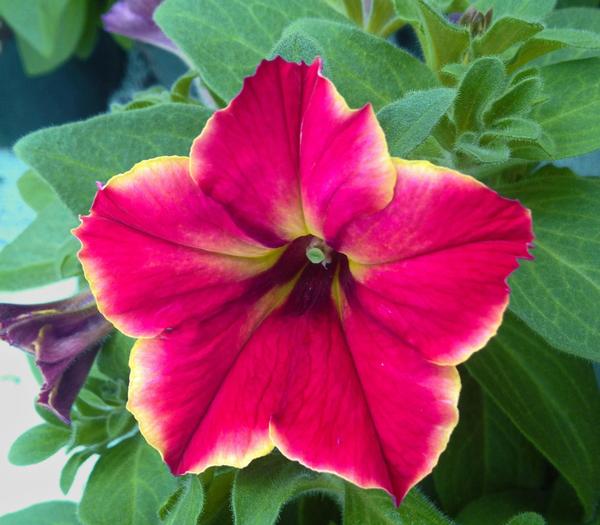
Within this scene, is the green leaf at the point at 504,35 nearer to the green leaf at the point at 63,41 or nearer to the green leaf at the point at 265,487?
the green leaf at the point at 265,487

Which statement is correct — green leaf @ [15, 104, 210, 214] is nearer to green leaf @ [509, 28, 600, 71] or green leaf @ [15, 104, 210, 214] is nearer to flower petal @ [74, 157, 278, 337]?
flower petal @ [74, 157, 278, 337]

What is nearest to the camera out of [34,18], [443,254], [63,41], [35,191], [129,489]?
[443,254]

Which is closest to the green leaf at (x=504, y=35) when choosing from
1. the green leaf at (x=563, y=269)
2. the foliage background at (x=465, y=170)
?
the foliage background at (x=465, y=170)

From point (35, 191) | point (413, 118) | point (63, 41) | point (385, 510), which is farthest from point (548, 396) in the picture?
point (63, 41)

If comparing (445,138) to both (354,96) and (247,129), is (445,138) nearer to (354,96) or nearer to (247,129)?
(354,96)

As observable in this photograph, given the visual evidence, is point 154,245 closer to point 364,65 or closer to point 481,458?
point 364,65

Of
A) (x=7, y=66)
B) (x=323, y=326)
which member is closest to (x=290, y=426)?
(x=323, y=326)
